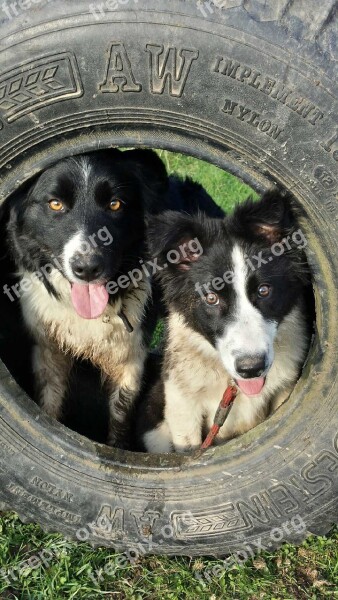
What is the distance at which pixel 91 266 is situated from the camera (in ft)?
11.8

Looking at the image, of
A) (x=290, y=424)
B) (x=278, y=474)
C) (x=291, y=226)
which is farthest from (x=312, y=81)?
(x=278, y=474)

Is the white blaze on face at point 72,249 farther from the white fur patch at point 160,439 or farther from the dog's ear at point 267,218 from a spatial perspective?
the white fur patch at point 160,439

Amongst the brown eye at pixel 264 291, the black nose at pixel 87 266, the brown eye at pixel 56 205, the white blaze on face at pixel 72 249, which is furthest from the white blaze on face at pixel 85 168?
the brown eye at pixel 264 291

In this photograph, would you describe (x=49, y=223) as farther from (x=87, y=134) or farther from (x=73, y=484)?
(x=73, y=484)

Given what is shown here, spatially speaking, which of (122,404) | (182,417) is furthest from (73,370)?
(182,417)

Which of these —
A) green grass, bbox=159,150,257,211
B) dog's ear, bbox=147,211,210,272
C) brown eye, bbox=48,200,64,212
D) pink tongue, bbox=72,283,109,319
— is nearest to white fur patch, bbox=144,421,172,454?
pink tongue, bbox=72,283,109,319

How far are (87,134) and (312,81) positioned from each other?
94 cm

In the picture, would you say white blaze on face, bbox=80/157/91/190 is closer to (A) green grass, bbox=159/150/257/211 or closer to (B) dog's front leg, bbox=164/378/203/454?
(B) dog's front leg, bbox=164/378/203/454

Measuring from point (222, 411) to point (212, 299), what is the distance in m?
0.67

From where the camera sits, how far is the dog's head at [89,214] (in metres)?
3.64

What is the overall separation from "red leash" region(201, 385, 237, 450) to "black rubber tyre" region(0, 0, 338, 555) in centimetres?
28

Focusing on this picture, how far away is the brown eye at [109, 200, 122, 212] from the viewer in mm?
3769

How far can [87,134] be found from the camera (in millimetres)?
2932

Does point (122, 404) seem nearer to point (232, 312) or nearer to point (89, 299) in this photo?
point (89, 299)
